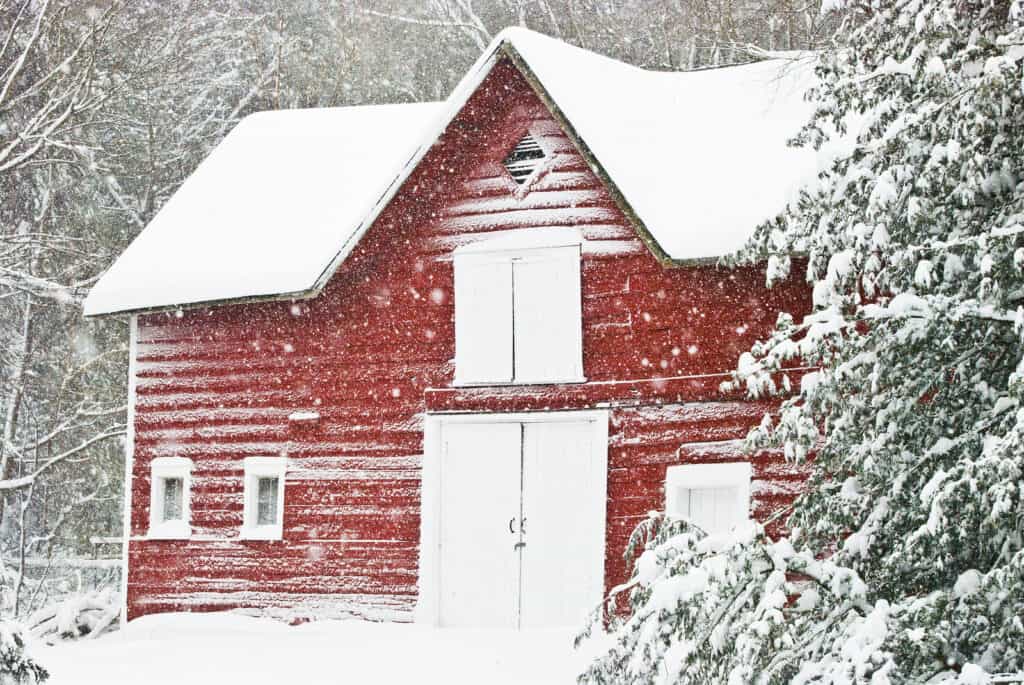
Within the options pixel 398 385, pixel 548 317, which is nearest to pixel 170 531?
pixel 398 385

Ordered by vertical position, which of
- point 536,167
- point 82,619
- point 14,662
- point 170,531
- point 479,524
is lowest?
point 82,619

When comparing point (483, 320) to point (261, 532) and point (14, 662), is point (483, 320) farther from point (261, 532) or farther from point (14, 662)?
point (14, 662)

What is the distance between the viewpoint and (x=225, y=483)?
1702 centimetres

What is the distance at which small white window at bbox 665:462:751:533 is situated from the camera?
14.2 meters

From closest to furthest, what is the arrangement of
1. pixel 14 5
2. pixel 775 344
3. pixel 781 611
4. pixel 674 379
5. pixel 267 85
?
1. pixel 781 611
2. pixel 775 344
3. pixel 674 379
4. pixel 14 5
5. pixel 267 85

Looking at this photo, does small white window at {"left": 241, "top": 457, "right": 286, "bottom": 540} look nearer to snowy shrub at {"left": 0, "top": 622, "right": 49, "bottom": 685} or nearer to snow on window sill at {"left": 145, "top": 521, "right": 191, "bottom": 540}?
snow on window sill at {"left": 145, "top": 521, "right": 191, "bottom": 540}

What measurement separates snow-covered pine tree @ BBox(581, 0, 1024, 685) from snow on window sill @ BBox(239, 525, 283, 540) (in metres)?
7.58

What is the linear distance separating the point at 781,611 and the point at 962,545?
1.16 metres

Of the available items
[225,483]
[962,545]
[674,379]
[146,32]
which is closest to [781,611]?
[962,545]

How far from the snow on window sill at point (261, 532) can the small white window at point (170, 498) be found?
0.78 metres

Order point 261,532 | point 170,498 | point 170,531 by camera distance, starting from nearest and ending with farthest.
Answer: point 261,532 → point 170,531 → point 170,498

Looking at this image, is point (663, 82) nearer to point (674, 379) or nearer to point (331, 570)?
point (674, 379)

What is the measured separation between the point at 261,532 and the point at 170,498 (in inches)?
60.4

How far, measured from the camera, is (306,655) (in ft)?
48.4
